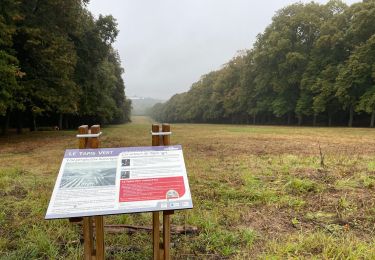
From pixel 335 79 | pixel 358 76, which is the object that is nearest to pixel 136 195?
pixel 358 76

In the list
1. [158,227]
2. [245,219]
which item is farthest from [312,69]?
[158,227]

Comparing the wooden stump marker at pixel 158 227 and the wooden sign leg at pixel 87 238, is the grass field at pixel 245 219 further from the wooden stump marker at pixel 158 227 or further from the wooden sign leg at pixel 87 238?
the wooden sign leg at pixel 87 238

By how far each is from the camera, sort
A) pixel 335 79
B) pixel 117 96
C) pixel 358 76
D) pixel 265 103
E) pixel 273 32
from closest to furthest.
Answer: pixel 358 76 → pixel 335 79 → pixel 273 32 → pixel 265 103 → pixel 117 96

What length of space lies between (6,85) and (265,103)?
40.9 m

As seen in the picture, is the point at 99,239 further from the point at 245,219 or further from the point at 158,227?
the point at 245,219

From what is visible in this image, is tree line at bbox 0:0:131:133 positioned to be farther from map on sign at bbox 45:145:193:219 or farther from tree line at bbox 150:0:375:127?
tree line at bbox 150:0:375:127

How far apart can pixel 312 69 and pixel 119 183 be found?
43.1m

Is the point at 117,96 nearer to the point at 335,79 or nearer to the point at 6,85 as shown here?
the point at 335,79

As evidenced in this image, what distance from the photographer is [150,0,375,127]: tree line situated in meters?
34.3

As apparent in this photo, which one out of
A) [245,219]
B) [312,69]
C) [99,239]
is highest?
[312,69]

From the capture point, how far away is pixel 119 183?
3.22 m

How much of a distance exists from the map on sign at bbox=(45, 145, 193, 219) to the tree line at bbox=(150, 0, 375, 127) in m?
34.1

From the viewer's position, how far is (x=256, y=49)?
52.0m

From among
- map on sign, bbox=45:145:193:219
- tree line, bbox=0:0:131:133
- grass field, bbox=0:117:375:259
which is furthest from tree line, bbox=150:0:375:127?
map on sign, bbox=45:145:193:219
